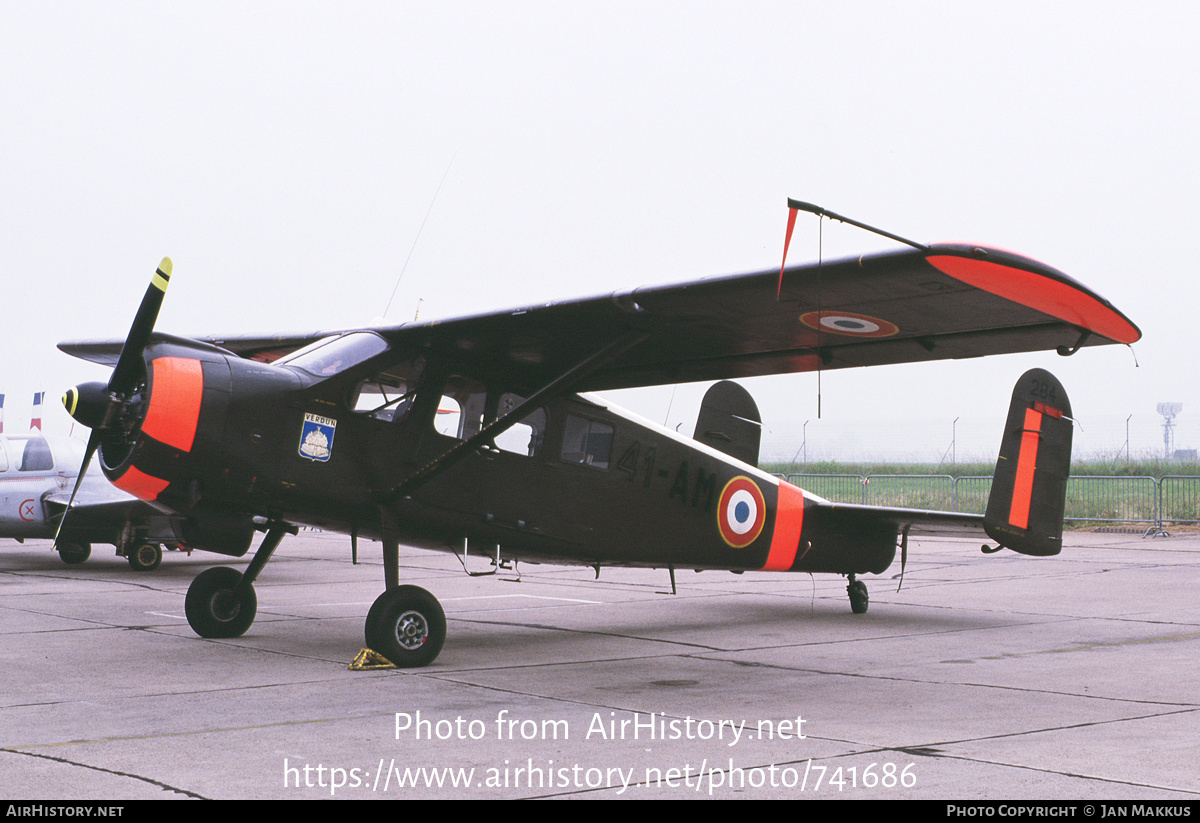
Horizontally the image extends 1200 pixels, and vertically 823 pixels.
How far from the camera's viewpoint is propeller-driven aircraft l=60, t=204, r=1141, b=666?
23.5ft

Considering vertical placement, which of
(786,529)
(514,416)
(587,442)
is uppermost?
(514,416)

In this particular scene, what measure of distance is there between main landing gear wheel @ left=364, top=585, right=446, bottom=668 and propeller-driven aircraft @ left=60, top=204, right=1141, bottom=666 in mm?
15

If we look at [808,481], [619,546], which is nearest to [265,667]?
[619,546]

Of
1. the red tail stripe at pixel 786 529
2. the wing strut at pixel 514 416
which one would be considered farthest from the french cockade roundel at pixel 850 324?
the red tail stripe at pixel 786 529

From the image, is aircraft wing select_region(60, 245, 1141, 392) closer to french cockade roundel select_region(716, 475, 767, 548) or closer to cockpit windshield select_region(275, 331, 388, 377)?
cockpit windshield select_region(275, 331, 388, 377)

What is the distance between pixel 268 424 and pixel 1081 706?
5.50 meters

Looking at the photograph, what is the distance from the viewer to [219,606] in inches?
368

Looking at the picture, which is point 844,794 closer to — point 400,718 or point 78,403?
point 400,718

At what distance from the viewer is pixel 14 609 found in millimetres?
11594

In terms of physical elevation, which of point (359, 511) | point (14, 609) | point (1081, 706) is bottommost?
point (14, 609)

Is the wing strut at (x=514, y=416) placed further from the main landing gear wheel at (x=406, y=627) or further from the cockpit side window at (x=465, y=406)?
the main landing gear wheel at (x=406, y=627)

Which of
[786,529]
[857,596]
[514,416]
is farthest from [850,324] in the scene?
[857,596]

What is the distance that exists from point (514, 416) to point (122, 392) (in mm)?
2727

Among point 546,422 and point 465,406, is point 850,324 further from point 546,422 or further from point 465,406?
point 465,406
